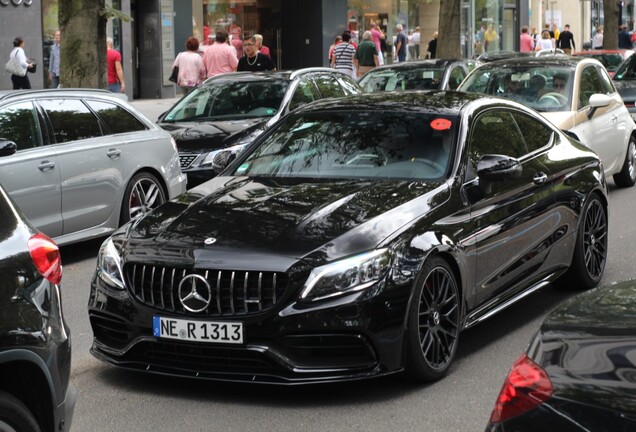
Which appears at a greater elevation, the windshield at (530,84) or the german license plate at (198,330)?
the windshield at (530,84)

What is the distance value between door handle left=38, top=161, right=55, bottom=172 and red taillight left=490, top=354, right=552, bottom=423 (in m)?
7.08

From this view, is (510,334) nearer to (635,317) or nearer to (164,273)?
(164,273)

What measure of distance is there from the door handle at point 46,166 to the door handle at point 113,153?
2.74 ft

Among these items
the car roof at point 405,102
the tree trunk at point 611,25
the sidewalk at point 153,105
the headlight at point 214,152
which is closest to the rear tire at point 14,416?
the car roof at point 405,102

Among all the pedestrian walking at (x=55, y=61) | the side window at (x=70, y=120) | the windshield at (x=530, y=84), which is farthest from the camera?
the pedestrian walking at (x=55, y=61)

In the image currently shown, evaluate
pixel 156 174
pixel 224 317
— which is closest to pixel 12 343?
pixel 224 317

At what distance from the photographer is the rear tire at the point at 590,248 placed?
8.29 m

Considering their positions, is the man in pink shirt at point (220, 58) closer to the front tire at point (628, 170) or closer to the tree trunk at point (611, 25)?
the front tire at point (628, 170)

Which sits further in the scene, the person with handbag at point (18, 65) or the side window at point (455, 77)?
the person with handbag at point (18, 65)

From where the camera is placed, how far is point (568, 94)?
1384 centimetres

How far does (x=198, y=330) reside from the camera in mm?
5812

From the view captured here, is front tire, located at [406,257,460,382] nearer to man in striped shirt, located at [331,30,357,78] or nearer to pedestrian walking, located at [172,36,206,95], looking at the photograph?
pedestrian walking, located at [172,36,206,95]

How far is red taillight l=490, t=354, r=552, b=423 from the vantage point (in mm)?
3178

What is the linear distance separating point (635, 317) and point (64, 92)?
7.87m
